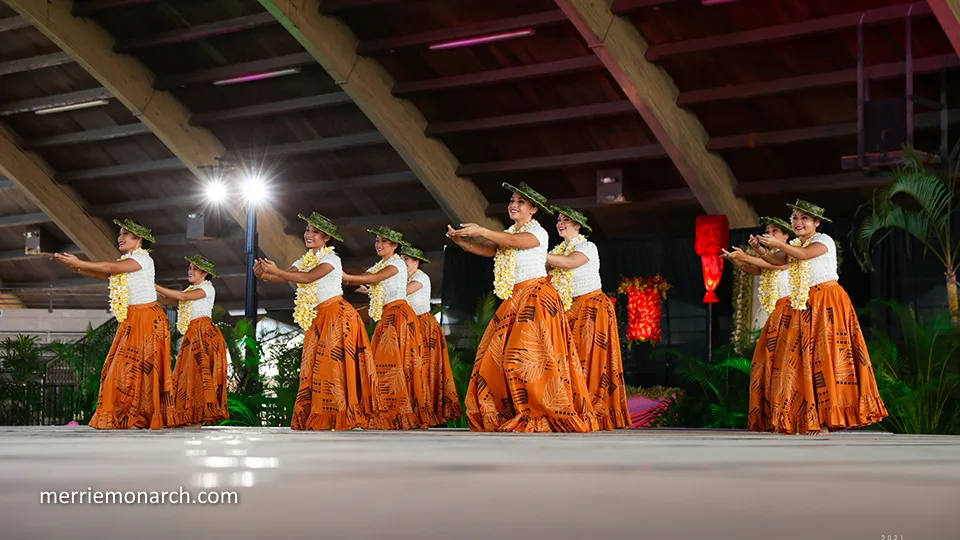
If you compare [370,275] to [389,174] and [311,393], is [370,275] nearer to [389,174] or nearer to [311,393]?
[311,393]

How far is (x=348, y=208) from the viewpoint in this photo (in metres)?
15.8

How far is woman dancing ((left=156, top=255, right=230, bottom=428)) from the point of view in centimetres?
823

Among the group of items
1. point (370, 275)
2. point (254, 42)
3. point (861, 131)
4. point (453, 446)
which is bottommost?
point (453, 446)

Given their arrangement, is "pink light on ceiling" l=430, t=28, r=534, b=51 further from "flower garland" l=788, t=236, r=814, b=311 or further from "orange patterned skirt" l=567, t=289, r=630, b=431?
"flower garland" l=788, t=236, r=814, b=311

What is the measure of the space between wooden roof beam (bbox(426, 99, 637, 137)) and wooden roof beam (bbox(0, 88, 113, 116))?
4586 mm

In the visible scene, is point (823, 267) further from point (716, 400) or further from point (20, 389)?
point (20, 389)

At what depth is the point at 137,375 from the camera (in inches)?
294

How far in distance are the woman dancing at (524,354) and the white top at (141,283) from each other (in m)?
2.40

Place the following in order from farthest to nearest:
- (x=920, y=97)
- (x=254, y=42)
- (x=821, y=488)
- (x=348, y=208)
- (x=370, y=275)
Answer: (x=348, y=208) → (x=254, y=42) → (x=920, y=97) → (x=370, y=275) → (x=821, y=488)

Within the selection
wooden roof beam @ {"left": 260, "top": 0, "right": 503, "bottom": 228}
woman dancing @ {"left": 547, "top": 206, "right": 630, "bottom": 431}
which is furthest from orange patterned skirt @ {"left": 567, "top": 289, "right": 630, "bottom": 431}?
wooden roof beam @ {"left": 260, "top": 0, "right": 503, "bottom": 228}

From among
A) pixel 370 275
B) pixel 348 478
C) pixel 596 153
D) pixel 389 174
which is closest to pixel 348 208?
pixel 389 174

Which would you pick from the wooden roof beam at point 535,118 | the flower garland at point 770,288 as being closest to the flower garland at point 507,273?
the flower garland at point 770,288

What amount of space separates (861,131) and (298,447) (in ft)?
25.1

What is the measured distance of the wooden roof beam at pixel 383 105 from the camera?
1268 centimetres
